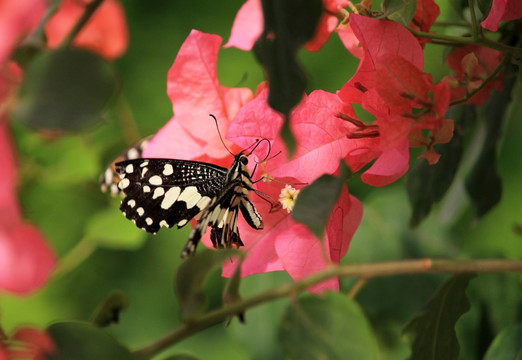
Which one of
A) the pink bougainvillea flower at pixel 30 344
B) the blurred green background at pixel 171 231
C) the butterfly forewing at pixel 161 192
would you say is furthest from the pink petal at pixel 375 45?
the blurred green background at pixel 171 231

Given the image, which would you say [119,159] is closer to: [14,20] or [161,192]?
[161,192]

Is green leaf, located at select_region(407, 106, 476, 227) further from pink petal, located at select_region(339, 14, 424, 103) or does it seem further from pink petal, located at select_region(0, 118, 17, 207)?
pink petal, located at select_region(0, 118, 17, 207)

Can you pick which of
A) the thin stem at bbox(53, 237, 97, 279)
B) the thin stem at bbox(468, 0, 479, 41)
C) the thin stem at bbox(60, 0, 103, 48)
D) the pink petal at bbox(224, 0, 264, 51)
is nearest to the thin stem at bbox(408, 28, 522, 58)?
the thin stem at bbox(468, 0, 479, 41)

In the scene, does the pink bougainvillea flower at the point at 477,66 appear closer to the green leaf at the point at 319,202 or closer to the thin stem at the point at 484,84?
the thin stem at the point at 484,84

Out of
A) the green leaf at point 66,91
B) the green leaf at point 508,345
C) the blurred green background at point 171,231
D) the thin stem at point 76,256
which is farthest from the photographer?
the thin stem at point 76,256

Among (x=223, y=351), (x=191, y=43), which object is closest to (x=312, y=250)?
(x=191, y=43)

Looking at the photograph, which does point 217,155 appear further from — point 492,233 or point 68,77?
point 492,233

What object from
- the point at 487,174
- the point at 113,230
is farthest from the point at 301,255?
the point at 113,230
